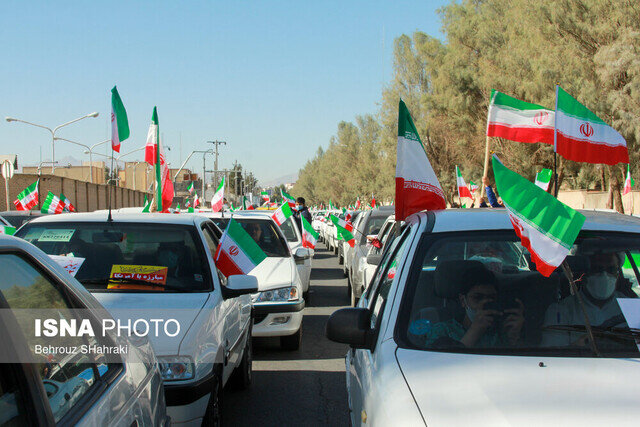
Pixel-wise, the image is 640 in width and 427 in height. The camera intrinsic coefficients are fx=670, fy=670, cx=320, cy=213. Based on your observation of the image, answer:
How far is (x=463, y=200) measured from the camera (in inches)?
475

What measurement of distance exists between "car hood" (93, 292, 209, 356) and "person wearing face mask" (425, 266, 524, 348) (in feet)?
5.37

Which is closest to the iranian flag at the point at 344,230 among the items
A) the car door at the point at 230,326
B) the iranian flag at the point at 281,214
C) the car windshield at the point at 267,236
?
the iranian flag at the point at 281,214

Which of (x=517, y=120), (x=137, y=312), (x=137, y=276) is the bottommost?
(x=137, y=312)

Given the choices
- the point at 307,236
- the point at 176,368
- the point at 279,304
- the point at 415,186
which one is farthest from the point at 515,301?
the point at 307,236

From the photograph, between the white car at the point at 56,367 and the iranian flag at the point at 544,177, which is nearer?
the white car at the point at 56,367

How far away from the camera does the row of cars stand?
2.07 meters

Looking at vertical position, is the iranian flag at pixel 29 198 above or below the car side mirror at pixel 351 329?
below

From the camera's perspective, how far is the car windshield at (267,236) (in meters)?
9.41

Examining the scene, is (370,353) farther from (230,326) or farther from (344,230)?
(344,230)

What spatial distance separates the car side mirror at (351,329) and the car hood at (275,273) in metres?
4.52

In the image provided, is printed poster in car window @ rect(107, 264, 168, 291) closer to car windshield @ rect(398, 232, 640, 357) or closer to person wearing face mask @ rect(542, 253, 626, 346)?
car windshield @ rect(398, 232, 640, 357)

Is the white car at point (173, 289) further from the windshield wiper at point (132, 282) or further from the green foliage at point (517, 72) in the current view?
the green foliage at point (517, 72)

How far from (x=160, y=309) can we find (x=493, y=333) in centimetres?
222

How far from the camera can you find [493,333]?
2959 millimetres
